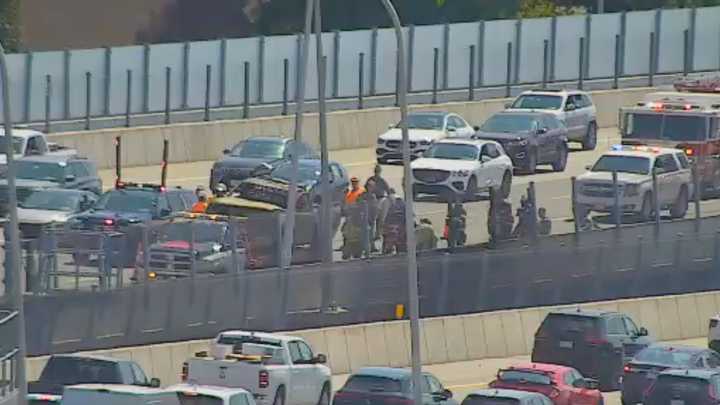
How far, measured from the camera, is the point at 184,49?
62.6m

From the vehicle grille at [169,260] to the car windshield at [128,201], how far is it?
720 cm

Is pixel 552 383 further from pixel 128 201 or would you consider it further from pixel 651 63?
pixel 651 63

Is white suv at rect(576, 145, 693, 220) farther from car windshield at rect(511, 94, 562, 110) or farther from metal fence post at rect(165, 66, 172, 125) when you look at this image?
metal fence post at rect(165, 66, 172, 125)

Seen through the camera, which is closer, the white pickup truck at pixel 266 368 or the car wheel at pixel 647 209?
the white pickup truck at pixel 266 368

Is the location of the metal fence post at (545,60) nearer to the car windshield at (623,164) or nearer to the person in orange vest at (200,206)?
the car windshield at (623,164)

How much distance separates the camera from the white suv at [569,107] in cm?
6462

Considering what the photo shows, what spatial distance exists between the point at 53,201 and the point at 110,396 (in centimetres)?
1849

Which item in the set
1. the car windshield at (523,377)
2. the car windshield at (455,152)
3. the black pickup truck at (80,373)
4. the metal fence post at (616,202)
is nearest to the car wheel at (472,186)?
the car windshield at (455,152)

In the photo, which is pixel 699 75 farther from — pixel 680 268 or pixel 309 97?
pixel 680 268

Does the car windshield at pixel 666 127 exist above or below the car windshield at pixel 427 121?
above

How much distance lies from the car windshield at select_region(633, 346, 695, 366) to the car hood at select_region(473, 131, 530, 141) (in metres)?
21.3

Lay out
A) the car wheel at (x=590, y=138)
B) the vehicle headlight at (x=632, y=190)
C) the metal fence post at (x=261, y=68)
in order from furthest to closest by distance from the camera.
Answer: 1. the car wheel at (x=590, y=138)
2. the metal fence post at (x=261, y=68)
3. the vehicle headlight at (x=632, y=190)

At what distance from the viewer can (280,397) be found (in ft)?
115

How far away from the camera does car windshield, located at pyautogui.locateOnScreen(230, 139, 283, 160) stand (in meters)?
56.7
